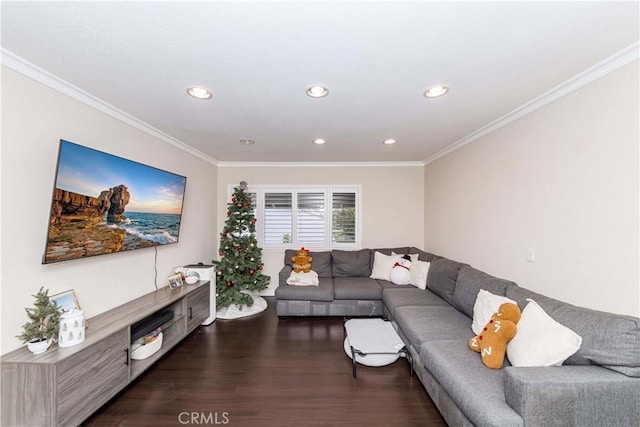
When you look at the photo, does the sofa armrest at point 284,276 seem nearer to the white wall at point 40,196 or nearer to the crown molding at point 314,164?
the white wall at point 40,196

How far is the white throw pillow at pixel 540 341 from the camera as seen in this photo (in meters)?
1.46

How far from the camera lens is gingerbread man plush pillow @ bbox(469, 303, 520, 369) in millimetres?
1670

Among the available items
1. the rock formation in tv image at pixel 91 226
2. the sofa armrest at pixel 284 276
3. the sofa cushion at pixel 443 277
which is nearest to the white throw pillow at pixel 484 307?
the sofa cushion at pixel 443 277

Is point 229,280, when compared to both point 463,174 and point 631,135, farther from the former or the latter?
point 631,135

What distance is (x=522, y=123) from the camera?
2314 millimetres

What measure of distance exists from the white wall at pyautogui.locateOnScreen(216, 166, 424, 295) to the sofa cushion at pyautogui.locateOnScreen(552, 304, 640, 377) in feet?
10.1

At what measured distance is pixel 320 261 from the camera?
4281 millimetres

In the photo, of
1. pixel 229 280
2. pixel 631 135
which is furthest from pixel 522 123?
pixel 229 280

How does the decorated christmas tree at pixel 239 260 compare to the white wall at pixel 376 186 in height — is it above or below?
below

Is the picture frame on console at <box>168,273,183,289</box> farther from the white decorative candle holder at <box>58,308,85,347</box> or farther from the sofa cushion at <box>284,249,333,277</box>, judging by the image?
the sofa cushion at <box>284,249,333,277</box>

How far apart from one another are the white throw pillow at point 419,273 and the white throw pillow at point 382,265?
348 mm

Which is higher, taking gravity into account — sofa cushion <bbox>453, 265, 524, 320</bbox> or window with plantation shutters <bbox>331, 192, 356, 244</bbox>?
window with plantation shutters <bbox>331, 192, 356, 244</bbox>

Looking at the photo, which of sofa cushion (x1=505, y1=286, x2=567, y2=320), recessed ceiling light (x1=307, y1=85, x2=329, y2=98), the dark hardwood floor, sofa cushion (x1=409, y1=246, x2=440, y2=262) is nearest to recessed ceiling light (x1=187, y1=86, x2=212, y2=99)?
recessed ceiling light (x1=307, y1=85, x2=329, y2=98)

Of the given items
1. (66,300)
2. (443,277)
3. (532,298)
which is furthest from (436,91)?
(66,300)
